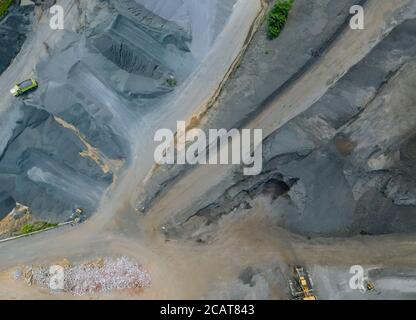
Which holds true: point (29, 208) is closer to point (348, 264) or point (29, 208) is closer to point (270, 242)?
point (270, 242)

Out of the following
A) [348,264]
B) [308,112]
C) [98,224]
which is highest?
[308,112]

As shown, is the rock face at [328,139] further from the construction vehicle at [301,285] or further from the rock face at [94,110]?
the rock face at [94,110]

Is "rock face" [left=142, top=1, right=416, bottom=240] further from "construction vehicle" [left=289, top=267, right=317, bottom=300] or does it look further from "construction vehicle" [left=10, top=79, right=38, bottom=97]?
"construction vehicle" [left=10, top=79, right=38, bottom=97]

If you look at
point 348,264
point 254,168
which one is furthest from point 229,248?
point 348,264

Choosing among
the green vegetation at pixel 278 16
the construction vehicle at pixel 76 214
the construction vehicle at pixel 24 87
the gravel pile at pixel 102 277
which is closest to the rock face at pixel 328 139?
the green vegetation at pixel 278 16

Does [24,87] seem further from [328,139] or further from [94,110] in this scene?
[328,139]

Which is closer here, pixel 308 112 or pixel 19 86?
pixel 308 112
